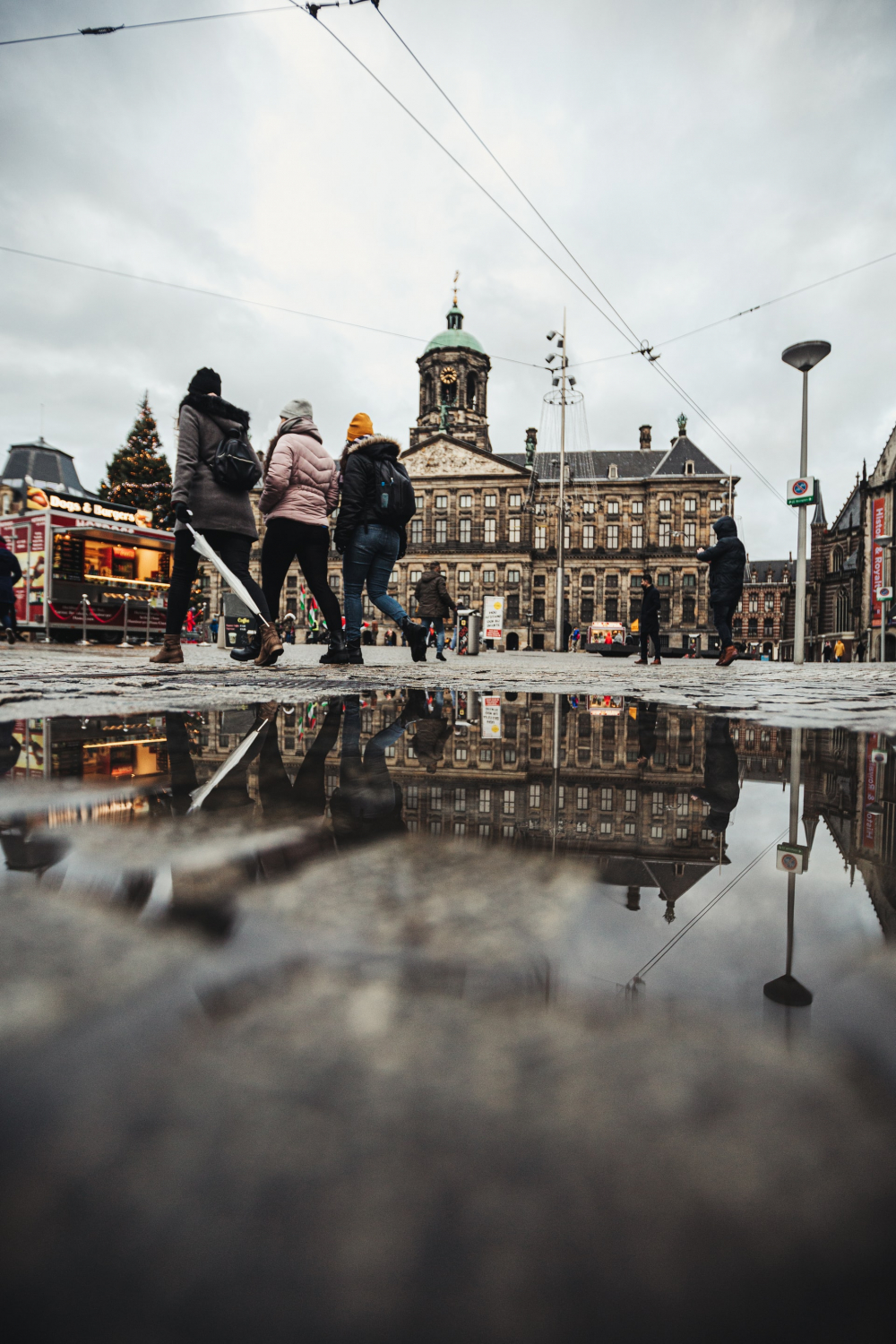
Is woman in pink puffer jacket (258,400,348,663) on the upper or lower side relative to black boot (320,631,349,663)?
upper

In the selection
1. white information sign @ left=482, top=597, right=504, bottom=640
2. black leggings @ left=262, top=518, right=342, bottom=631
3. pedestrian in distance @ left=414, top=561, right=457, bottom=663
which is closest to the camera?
black leggings @ left=262, top=518, right=342, bottom=631

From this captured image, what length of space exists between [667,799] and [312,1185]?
101 cm

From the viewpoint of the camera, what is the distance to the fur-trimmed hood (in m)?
4.78

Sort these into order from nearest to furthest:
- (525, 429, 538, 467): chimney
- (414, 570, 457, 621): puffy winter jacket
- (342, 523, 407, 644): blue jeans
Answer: (342, 523, 407, 644): blue jeans, (414, 570, 457, 621): puffy winter jacket, (525, 429, 538, 467): chimney

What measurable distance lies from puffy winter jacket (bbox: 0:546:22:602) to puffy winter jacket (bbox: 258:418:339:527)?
19.2ft

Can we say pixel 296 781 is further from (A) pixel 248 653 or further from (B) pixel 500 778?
(A) pixel 248 653

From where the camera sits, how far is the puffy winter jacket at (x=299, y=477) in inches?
200

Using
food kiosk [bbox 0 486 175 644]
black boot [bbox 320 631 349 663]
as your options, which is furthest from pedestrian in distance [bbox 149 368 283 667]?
food kiosk [bbox 0 486 175 644]

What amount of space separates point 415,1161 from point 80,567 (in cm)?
1531

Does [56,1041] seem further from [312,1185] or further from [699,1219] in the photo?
[699,1219]

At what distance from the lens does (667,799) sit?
1.27 metres

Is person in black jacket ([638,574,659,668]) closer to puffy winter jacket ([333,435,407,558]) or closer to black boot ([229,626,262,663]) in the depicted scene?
puffy winter jacket ([333,435,407,558])

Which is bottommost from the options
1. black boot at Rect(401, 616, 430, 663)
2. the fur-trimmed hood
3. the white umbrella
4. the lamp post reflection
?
the lamp post reflection

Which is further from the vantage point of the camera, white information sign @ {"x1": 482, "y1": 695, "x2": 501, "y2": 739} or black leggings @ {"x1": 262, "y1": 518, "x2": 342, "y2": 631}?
black leggings @ {"x1": 262, "y1": 518, "x2": 342, "y2": 631}
